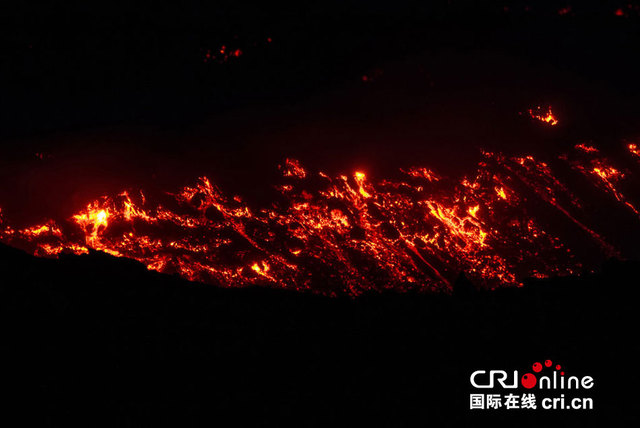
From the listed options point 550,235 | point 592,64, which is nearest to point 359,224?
point 550,235

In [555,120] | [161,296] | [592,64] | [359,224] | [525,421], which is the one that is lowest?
[525,421]

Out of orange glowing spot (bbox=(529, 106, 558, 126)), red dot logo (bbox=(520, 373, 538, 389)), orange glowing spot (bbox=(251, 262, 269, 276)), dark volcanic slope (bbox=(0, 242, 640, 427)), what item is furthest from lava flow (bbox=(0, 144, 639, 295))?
red dot logo (bbox=(520, 373, 538, 389))

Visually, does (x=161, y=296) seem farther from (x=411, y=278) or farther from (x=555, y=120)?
(x=555, y=120)

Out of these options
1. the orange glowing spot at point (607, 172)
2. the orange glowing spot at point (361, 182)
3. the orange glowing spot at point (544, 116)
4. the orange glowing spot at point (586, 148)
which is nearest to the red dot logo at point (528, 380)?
the orange glowing spot at point (361, 182)

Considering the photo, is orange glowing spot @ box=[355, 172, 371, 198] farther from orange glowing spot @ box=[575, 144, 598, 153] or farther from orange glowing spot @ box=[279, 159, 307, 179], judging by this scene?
orange glowing spot @ box=[575, 144, 598, 153]

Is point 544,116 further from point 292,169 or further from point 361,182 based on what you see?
point 292,169

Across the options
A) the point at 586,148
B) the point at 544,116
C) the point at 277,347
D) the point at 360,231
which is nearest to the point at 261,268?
the point at 360,231

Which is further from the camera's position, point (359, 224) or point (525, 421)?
point (359, 224)

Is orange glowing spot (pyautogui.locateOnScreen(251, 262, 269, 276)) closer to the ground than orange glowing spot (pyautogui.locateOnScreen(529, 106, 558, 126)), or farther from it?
closer to the ground
